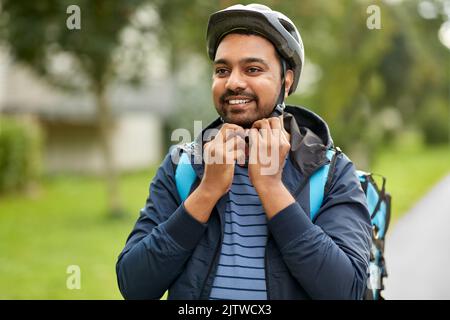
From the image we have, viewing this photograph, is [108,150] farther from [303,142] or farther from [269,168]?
[269,168]

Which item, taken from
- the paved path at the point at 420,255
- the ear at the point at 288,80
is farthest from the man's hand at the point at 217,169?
the paved path at the point at 420,255

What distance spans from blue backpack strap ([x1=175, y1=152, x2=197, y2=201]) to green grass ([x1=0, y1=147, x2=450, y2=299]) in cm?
496

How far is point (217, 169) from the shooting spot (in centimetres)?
175

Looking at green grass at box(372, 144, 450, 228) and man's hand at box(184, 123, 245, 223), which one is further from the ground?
green grass at box(372, 144, 450, 228)

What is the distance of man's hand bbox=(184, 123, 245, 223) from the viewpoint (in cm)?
174

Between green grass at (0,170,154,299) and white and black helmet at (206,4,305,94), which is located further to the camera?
green grass at (0,170,154,299)

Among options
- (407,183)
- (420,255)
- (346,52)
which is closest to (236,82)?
(420,255)

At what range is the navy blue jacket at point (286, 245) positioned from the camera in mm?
1722

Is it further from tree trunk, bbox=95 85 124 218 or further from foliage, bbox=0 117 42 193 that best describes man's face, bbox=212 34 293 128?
foliage, bbox=0 117 42 193

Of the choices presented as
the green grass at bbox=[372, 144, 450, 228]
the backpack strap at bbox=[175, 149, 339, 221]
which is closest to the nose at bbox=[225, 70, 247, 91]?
the backpack strap at bbox=[175, 149, 339, 221]

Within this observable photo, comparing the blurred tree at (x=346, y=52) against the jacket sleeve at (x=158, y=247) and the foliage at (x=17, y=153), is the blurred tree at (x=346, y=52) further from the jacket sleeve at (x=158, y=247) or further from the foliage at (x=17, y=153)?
the jacket sleeve at (x=158, y=247)

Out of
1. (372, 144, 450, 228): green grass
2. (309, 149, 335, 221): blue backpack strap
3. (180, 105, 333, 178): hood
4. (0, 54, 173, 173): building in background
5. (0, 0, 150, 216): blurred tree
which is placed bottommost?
(309, 149, 335, 221): blue backpack strap

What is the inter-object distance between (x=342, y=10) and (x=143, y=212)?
12121 mm
